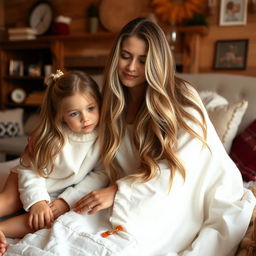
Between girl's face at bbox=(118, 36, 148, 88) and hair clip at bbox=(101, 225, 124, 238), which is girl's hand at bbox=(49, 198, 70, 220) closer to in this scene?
hair clip at bbox=(101, 225, 124, 238)

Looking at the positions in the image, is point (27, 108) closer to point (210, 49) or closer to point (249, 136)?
point (210, 49)

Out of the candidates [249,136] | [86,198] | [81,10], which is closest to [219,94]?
[249,136]

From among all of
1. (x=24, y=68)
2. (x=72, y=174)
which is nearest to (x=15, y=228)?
(x=72, y=174)

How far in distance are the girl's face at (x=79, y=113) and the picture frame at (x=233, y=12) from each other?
1941 millimetres

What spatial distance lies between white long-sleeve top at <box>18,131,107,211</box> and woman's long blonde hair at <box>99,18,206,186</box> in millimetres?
55

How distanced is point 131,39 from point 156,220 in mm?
646

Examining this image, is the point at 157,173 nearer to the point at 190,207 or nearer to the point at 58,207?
the point at 190,207

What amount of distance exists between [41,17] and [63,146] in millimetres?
2759

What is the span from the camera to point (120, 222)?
971 millimetres

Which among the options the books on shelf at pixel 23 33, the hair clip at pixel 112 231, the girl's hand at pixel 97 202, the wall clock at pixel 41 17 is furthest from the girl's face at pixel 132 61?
the wall clock at pixel 41 17

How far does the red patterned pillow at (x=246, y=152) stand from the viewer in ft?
5.15

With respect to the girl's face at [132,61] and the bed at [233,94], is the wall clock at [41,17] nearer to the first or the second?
the bed at [233,94]

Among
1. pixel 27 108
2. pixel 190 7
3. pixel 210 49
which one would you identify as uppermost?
pixel 190 7

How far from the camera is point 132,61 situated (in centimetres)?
116
